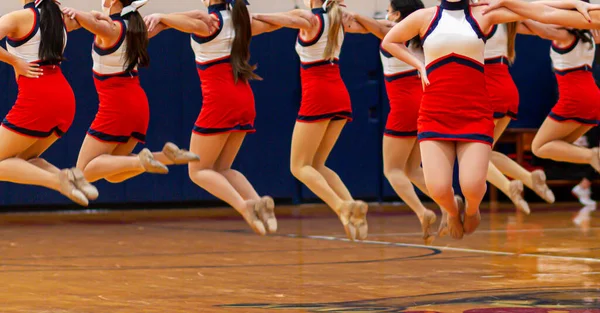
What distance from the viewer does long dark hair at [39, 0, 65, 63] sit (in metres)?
7.50

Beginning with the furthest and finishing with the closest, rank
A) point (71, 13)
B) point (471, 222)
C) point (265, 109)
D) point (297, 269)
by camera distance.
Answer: point (265, 109), point (71, 13), point (297, 269), point (471, 222)

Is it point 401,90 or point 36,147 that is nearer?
point 36,147

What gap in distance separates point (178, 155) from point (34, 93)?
1.17 metres

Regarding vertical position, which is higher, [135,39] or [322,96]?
[135,39]

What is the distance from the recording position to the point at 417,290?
6.20 meters

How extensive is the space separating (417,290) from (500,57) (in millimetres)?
3739

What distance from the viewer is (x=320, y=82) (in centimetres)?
868

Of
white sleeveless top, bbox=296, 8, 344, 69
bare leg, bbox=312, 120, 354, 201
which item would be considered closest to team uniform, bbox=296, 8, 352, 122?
white sleeveless top, bbox=296, 8, 344, 69

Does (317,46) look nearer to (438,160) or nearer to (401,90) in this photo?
(401,90)

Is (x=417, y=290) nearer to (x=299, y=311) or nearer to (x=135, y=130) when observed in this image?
(x=299, y=311)

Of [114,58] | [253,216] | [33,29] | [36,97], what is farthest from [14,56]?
[253,216]

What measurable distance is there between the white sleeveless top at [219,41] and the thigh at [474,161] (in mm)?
2605

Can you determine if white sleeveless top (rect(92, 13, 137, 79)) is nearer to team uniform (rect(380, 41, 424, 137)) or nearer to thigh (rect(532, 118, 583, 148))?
team uniform (rect(380, 41, 424, 137))

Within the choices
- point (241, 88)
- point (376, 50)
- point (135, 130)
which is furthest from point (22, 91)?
point (376, 50)
